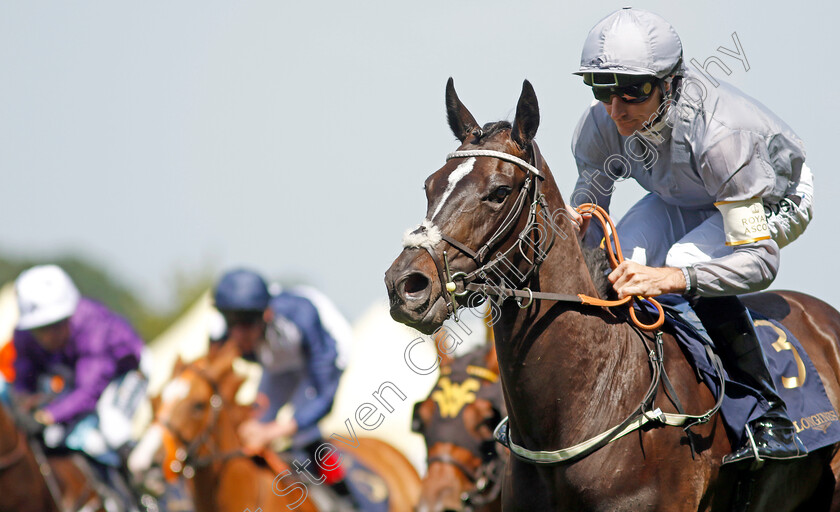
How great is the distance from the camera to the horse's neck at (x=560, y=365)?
3.96 meters

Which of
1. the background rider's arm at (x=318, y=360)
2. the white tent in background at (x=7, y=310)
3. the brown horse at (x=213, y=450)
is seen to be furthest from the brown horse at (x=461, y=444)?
the white tent in background at (x=7, y=310)

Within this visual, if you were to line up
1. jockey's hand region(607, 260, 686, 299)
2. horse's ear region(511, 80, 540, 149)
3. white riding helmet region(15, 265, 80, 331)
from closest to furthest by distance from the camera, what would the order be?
horse's ear region(511, 80, 540, 149), jockey's hand region(607, 260, 686, 299), white riding helmet region(15, 265, 80, 331)

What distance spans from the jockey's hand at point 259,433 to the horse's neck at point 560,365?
4126 mm

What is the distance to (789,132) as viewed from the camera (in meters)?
4.74

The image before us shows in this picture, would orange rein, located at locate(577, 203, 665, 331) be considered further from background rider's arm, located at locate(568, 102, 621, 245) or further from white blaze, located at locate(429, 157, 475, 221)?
white blaze, located at locate(429, 157, 475, 221)

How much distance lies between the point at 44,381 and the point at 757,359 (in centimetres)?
676

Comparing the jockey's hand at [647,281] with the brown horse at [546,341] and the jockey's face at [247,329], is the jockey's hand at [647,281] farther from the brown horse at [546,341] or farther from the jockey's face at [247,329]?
the jockey's face at [247,329]

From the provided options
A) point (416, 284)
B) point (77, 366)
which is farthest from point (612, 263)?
point (77, 366)

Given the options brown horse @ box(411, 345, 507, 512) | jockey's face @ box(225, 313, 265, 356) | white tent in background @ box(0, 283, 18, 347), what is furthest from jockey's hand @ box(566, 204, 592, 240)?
white tent in background @ box(0, 283, 18, 347)

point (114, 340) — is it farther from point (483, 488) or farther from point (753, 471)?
point (753, 471)

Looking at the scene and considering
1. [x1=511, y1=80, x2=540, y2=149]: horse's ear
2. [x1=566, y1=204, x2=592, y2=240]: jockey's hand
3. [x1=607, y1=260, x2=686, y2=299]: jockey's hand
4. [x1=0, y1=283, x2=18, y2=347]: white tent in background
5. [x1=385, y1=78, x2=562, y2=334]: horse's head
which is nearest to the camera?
[x1=385, y1=78, x2=562, y2=334]: horse's head

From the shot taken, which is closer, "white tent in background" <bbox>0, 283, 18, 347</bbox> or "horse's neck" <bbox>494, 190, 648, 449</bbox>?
"horse's neck" <bbox>494, 190, 648, 449</bbox>

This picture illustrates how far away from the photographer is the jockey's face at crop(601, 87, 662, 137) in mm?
4426

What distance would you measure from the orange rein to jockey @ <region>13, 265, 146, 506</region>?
547 centimetres
